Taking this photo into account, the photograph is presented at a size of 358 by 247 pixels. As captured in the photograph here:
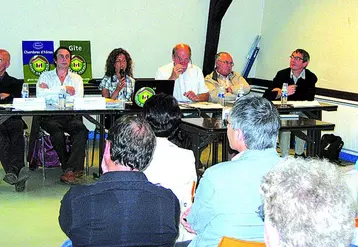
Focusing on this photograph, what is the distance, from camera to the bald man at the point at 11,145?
5.71 metres

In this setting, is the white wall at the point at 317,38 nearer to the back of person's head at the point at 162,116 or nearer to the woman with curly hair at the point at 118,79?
the woman with curly hair at the point at 118,79

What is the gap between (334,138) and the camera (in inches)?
291

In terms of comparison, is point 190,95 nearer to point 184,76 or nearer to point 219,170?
point 184,76

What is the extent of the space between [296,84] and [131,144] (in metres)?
4.85

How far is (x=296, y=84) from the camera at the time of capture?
7.14 meters

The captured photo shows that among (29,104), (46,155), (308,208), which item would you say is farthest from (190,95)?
(308,208)

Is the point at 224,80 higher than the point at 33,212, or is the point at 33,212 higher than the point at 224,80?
the point at 224,80

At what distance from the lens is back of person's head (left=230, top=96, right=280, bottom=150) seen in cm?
288

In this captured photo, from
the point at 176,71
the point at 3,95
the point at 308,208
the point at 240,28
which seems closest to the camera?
the point at 308,208

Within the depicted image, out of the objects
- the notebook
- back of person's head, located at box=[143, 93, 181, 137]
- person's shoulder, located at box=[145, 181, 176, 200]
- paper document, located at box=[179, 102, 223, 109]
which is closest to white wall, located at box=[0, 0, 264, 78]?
paper document, located at box=[179, 102, 223, 109]

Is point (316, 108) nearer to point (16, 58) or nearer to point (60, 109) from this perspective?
point (60, 109)

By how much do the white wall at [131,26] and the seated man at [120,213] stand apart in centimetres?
552

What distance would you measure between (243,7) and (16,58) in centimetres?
325

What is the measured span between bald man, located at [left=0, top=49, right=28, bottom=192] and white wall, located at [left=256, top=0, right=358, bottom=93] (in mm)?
3832
